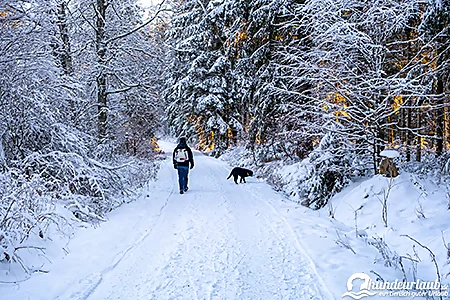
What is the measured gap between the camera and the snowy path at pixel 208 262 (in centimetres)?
344

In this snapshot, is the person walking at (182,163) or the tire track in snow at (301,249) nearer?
the tire track in snow at (301,249)

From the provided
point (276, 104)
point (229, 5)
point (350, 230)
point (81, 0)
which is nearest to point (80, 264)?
point (350, 230)

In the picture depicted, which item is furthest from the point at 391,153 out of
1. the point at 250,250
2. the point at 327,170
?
the point at 250,250

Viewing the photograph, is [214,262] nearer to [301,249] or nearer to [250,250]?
[250,250]

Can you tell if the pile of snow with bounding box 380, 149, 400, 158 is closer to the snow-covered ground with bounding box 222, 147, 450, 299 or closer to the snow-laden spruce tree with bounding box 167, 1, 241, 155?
the snow-covered ground with bounding box 222, 147, 450, 299

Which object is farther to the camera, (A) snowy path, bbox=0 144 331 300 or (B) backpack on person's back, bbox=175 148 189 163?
(B) backpack on person's back, bbox=175 148 189 163

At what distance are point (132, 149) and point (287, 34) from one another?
550 inches

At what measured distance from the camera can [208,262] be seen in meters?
4.25

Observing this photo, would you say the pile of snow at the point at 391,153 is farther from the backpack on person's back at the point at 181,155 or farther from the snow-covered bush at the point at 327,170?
the backpack on person's back at the point at 181,155

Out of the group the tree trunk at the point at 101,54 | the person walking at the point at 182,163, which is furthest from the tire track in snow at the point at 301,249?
the tree trunk at the point at 101,54

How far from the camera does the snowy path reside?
3438 mm

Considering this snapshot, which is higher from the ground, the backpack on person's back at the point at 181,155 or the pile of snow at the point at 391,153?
the pile of snow at the point at 391,153

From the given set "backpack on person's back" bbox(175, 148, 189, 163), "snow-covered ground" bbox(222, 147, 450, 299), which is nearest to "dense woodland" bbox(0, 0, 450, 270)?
"snow-covered ground" bbox(222, 147, 450, 299)

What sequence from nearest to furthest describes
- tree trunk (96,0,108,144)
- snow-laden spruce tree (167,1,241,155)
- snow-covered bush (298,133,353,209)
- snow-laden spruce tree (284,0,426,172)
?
snow-laden spruce tree (284,0,426,172) → snow-covered bush (298,133,353,209) → tree trunk (96,0,108,144) → snow-laden spruce tree (167,1,241,155)
